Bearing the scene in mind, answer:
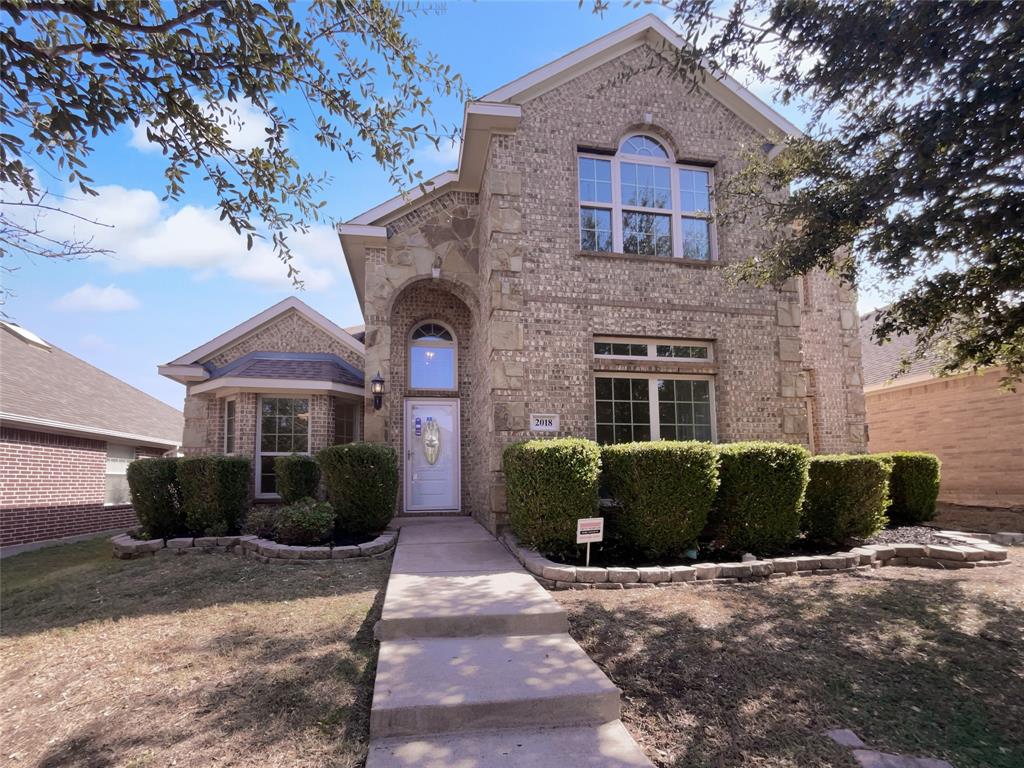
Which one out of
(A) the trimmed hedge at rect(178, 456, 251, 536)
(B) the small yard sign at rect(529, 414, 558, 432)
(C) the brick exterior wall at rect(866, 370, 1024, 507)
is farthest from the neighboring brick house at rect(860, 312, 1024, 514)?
(A) the trimmed hedge at rect(178, 456, 251, 536)

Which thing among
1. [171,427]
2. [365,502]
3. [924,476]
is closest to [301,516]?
[365,502]

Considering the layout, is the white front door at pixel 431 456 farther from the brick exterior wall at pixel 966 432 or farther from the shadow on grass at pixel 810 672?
the brick exterior wall at pixel 966 432

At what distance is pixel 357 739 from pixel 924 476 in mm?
10664

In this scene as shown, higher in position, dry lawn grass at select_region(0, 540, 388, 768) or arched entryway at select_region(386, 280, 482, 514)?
arched entryway at select_region(386, 280, 482, 514)

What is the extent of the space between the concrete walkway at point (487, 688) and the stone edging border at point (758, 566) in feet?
2.98

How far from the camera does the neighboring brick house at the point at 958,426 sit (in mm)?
12750

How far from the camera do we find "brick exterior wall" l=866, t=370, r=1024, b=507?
1273cm

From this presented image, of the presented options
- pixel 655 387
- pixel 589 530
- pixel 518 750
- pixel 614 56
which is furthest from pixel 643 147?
pixel 518 750

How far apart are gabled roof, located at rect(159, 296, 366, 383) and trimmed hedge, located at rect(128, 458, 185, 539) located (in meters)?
3.49

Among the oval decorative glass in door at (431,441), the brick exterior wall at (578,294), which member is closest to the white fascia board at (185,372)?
the brick exterior wall at (578,294)

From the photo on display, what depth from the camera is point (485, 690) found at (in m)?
3.41

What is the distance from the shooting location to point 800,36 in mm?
5211

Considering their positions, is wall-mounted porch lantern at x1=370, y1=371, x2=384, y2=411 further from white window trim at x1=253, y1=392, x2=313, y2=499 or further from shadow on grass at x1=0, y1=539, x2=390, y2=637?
shadow on grass at x1=0, y1=539, x2=390, y2=637

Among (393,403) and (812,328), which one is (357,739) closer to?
(393,403)
